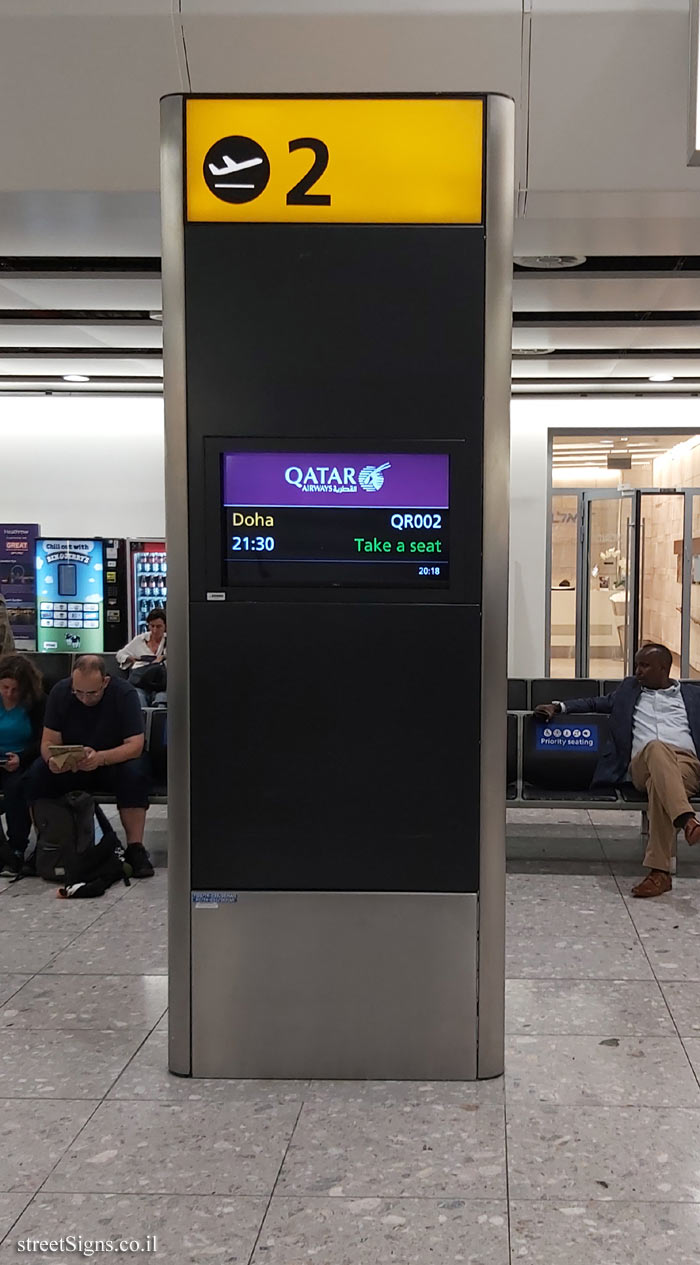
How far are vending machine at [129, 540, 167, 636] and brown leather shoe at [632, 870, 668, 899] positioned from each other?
28.1ft

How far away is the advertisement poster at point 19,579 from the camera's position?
14078mm

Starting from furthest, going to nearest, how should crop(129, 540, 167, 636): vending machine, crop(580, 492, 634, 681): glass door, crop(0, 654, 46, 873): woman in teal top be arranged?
crop(580, 492, 634, 681): glass door, crop(129, 540, 167, 636): vending machine, crop(0, 654, 46, 873): woman in teal top

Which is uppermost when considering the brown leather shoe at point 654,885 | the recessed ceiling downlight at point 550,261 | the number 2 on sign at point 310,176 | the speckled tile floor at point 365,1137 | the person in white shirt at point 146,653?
the recessed ceiling downlight at point 550,261

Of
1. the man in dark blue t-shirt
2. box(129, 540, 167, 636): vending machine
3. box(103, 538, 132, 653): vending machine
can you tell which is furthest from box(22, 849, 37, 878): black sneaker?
box(129, 540, 167, 636): vending machine

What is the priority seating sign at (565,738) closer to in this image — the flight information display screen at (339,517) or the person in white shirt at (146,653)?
the flight information display screen at (339,517)

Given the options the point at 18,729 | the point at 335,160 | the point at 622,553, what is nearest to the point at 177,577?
the point at 335,160

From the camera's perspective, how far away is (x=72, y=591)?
13.8 metres

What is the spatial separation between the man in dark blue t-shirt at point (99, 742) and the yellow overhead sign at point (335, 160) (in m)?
3.49

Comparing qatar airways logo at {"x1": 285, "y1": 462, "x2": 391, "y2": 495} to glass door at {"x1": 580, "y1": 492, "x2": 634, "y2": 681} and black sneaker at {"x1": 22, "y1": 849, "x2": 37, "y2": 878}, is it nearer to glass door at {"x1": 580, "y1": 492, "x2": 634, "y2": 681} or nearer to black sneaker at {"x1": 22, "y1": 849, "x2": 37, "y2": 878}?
black sneaker at {"x1": 22, "y1": 849, "x2": 37, "y2": 878}

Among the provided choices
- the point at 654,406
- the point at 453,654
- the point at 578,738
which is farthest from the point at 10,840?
the point at 654,406

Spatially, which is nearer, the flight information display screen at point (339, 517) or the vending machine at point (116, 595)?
the flight information display screen at point (339, 517)

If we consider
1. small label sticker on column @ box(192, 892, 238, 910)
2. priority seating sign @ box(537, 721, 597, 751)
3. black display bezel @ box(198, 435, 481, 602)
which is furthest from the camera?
priority seating sign @ box(537, 721, 597, 751)

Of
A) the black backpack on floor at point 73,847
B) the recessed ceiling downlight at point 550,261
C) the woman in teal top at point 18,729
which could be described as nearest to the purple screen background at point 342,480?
the black backpack on floor at point 73,847

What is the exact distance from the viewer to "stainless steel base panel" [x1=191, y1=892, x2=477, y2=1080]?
407 cm
